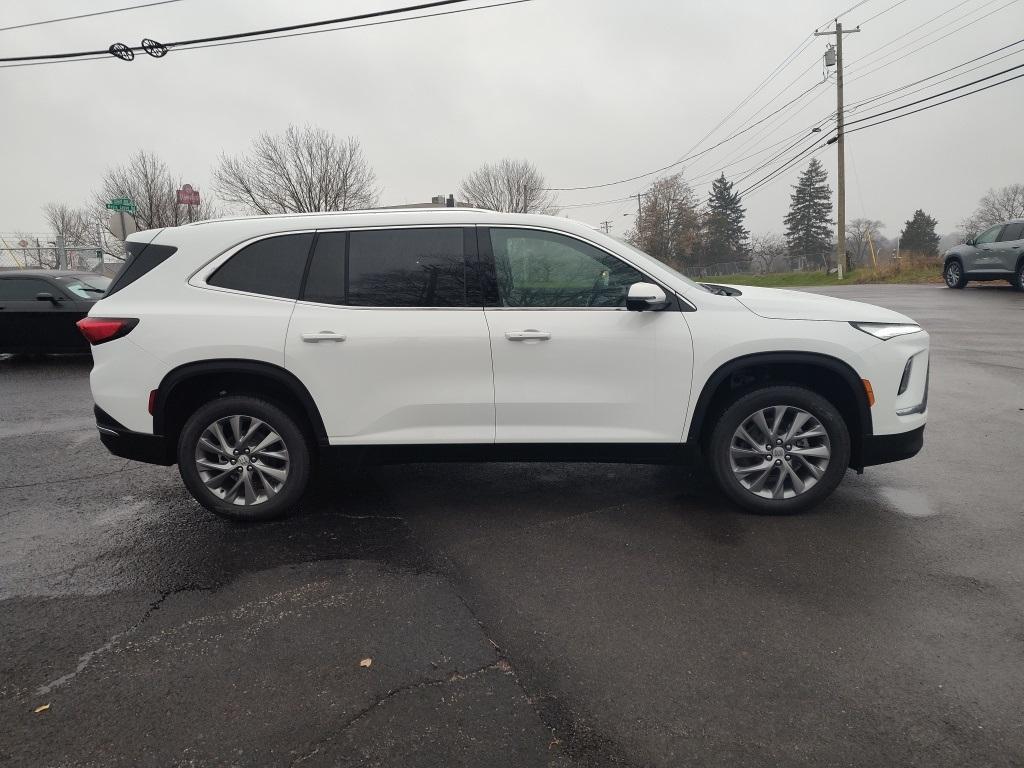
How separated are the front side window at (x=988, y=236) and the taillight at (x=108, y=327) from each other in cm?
Answer: 2060

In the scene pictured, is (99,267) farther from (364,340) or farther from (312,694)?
→ (312,694)

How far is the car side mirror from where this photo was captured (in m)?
3.64

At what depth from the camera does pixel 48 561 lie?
3604 millimetres

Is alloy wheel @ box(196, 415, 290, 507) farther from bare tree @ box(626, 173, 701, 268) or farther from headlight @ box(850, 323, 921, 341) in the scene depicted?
bare tree @ box(626, 173, 701, 268)

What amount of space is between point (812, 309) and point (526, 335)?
1757 mm

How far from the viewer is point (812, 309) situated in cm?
391

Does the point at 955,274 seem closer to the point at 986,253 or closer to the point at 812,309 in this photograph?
the point at 986,253

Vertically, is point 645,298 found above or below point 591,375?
above

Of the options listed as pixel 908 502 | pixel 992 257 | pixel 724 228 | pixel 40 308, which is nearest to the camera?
pixel 908 502

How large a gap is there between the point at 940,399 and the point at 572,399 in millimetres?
5242

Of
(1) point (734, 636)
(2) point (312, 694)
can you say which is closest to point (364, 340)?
(2) point (312, 694)

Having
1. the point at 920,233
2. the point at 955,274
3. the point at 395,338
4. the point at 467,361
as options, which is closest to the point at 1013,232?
the point at 955,274

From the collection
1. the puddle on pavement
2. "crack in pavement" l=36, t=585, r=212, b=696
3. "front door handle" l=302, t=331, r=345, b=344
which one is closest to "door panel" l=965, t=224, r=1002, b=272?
the puddle on pavement

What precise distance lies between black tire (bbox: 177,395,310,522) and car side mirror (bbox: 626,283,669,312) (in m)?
2.13
